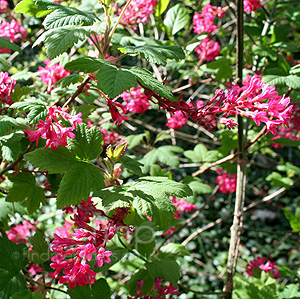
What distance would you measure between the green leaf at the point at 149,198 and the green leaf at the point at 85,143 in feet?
0.61

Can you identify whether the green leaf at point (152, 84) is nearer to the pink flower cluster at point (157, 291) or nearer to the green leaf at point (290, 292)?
the pink flower cluster at point (157, 291)

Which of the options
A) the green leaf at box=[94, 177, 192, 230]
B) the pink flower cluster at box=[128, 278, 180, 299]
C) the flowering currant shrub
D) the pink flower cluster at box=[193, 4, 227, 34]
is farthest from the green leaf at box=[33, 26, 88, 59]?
the pink flower cluster at box=[193, 4, 227, 34]

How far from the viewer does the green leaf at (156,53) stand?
4.17ft

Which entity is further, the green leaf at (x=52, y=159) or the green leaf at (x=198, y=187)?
the green leaf at (x=198, y=187)

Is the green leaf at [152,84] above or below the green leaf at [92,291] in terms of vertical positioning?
above

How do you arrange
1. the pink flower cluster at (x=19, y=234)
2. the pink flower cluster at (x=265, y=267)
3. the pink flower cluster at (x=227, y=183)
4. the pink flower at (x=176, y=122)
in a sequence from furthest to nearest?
the pink flower cluster at (x=227, y=183), the pink flower at (x=176, y=122), the pink flower cluster at (x=265, y=267), the pink flower cluster at (x=19, y=234)

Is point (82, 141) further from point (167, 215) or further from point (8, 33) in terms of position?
point (8, 33)

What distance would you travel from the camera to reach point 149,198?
44.5 inches

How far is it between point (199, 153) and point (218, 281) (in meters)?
2.15

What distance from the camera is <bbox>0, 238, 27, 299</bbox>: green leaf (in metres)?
1.50

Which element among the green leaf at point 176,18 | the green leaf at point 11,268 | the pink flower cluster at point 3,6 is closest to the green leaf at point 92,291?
the green leaf at point 11,268

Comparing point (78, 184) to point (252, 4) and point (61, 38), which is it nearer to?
point (61, 38)

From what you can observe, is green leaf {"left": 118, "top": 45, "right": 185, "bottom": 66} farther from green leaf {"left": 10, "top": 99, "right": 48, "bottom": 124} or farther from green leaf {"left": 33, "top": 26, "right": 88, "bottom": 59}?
green leaf {"left": 10, "top": 99, "right": 48, "bottom": 124}

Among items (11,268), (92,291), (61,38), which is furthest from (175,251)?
(61,38)
